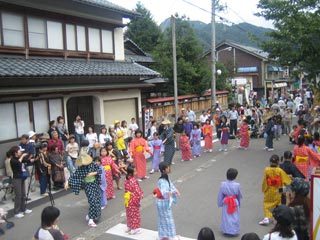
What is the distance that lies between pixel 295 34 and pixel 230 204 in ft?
29.7

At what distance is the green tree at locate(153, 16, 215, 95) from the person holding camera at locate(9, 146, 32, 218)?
19640 mm

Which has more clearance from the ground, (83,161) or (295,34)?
(295,34)

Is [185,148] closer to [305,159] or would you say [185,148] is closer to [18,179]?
[305,159]

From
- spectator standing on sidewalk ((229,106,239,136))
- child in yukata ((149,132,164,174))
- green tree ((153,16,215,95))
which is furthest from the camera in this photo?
green tree ((153,16,215,95))

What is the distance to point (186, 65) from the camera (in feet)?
93.7

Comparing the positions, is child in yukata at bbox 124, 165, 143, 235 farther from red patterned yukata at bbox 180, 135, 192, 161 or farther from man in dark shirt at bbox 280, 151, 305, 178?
red patterned yukata at bbox 180, 135, 192, 161

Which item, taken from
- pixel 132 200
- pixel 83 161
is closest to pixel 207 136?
pixel 83 161

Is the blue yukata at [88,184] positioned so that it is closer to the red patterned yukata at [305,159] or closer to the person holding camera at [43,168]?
the person holding camera at [43,168]

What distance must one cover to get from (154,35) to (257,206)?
3357cm

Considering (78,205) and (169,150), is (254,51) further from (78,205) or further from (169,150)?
(78,205)

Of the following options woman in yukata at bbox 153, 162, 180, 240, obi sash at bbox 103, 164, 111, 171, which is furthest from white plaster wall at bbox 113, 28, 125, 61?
woman in yukata at bbox 153, 162, 180, 240

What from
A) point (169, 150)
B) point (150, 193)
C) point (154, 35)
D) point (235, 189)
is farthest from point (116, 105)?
point (154, 35)

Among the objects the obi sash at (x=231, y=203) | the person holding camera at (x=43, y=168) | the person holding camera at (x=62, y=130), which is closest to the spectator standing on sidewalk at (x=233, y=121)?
the person holding camera at (x=62, y=130)

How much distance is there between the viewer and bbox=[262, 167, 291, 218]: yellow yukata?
Answer: 818 cm
